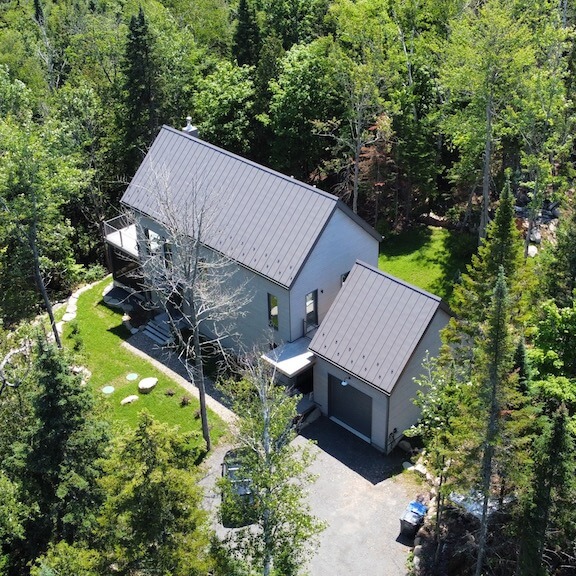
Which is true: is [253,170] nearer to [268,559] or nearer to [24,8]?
[268,559]

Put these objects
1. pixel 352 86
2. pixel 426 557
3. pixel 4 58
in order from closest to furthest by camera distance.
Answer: pixel 426 557 < pixel 352 86 < pixel 4 58

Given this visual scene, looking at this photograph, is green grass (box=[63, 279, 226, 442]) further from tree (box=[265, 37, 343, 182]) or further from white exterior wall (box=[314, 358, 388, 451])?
tree (box=[265, 37, 343, 182])

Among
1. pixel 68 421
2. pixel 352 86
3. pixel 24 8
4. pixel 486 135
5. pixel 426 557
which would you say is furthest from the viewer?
pixel 24 8

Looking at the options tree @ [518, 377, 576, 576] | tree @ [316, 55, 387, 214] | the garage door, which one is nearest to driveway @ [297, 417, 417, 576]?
the garage door

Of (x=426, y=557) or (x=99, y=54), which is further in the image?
(x=99, y=54)

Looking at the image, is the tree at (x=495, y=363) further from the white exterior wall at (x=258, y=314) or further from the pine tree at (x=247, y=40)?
the pine tree at (x=247, y=40)

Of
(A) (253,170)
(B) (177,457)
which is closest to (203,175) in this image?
(A) (253,170)

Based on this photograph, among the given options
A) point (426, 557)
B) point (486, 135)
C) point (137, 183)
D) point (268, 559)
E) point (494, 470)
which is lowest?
point (426, 557)

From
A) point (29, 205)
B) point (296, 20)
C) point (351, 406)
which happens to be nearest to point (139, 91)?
point (29, 205)
